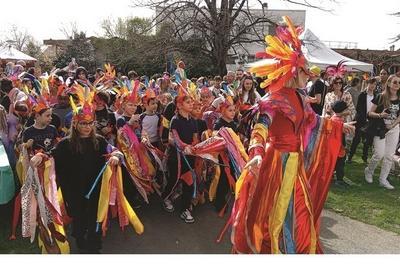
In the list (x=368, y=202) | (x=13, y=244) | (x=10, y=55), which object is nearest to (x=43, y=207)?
(x=13, y=244)

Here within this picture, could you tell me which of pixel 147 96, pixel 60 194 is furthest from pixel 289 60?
pixel 147 96

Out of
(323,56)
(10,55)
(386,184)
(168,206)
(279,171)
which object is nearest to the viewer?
(279,171)

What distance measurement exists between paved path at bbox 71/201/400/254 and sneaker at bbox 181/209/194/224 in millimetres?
58

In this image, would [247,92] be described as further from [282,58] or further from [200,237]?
[282,58]

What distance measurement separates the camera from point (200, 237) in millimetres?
4977

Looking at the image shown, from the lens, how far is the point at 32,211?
13.5 feet

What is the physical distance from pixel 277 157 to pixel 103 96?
9.57 feet

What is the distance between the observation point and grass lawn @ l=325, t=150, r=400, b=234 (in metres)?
5.82

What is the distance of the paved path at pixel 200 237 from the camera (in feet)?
15.4

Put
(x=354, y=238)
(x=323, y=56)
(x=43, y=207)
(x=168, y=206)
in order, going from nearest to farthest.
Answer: (x=43, y=207)
(x=354, y=238)
(x=168, y=206)
(x=323, y=56)

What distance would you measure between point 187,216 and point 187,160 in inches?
27.5

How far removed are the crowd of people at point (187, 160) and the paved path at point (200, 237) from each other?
23 cm

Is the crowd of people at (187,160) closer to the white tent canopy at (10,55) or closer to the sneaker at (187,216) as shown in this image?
the sneaker at (187,216)

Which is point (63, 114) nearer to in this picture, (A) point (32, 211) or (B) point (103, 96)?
(B) point (103, 96)
